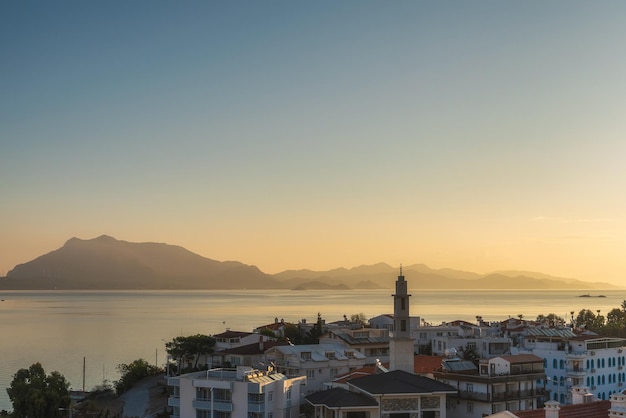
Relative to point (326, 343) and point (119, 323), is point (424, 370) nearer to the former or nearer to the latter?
point (326, 343)

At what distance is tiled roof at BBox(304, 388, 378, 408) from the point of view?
120ft

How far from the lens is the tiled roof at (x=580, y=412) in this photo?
2723 centimetres

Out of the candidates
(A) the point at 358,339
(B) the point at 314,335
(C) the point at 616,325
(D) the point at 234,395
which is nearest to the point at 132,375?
(B) the point at 314,335

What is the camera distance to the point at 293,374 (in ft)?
168

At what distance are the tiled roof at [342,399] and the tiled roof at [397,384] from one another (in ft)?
1.46

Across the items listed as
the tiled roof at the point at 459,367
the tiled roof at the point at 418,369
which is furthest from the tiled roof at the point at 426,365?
the tiled roof at the point at 459,367

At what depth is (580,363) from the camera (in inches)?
1994

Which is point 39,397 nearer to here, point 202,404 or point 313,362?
point 202,404

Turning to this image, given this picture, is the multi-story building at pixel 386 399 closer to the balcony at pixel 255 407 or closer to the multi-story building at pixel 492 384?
the balcony at pixel 255 407

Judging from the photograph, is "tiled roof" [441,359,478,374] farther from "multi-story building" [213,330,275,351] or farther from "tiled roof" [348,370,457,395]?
"multi-story building" [213,330,275,351]

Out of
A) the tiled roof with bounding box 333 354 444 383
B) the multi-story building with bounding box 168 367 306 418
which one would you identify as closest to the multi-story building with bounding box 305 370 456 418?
the multi-story building with bounding box 168 367 306 418

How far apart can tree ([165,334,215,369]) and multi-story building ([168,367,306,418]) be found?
2155 cm

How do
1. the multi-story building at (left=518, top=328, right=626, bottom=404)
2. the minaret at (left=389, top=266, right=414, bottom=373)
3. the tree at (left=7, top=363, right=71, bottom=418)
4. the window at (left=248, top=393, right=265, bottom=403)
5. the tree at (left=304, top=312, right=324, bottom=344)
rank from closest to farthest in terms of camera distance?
the window at (left=248, top=393, right=265, bottom=403), the minaret at (left=389, top=266, right=414, bottom=373), the multi-story building at (left=518, top=328, right=626, bottom=404), the tree at (left=7, top=363, right=71, bottom=418), the tree at (left=304, top=312, right=324, bottom=344)

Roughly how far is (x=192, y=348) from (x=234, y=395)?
2501 cm
